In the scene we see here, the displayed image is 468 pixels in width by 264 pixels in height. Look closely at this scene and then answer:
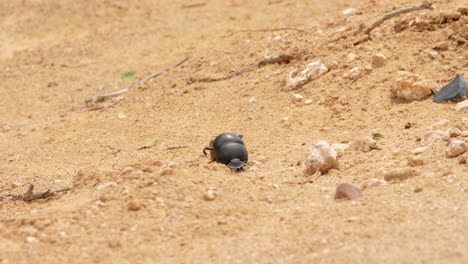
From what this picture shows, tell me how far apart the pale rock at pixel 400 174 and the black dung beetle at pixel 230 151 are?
100 centimetres

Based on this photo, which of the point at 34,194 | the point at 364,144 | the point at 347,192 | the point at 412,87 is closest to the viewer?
the point at 347,192

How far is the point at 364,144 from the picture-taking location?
4633 millimetres

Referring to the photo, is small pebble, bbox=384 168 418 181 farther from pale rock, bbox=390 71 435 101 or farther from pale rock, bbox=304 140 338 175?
pale rock, bbox=390 71 435 101

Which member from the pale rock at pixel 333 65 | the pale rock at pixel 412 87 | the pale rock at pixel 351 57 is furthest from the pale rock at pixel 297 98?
the pale rock at pixel 412 87

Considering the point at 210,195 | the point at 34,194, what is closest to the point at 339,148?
the point at 210,195

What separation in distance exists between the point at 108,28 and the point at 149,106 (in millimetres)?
3087

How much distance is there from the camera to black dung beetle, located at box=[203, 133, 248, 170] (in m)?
4.66

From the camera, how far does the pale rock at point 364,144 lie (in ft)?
15.1

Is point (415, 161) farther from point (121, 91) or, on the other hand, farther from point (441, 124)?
point (121, 91)

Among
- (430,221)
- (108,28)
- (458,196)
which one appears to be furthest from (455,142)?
(108,28)

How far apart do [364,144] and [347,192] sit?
2.72ft

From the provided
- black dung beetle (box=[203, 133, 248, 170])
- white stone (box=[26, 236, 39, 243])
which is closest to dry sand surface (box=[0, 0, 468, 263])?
white stone (box=[26, 236, 39, 243])

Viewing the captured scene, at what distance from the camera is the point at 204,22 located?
343 inches

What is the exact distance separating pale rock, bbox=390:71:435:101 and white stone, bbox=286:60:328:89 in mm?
792
